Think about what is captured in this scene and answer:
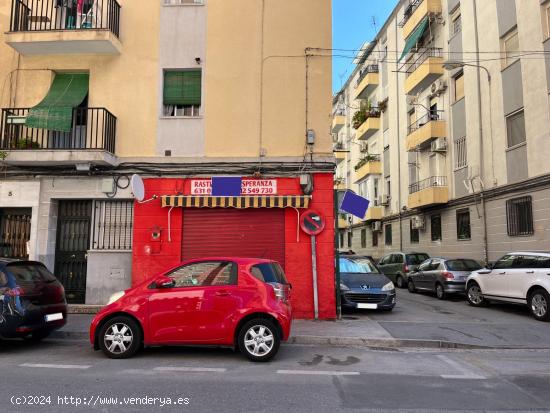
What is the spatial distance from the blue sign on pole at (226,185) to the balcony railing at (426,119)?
1476 cm

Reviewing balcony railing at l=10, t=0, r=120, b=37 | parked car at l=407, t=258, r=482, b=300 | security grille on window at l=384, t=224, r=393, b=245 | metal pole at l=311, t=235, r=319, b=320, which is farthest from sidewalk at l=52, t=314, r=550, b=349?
security grille on window at l=384, t=224, r=393, b=245

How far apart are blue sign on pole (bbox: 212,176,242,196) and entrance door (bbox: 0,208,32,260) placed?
5016 mm

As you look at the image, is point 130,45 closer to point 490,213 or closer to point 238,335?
point 238,335

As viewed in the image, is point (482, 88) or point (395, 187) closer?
point (482, 88)

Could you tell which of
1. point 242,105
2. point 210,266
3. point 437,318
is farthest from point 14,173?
point 437,318

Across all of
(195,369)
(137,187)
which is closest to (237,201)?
(137,187)

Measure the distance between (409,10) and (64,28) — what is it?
1980 cm

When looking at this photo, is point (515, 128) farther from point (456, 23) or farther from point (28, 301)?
point (28, 301)

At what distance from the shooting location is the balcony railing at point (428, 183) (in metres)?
22.1

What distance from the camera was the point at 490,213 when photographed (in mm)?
17953

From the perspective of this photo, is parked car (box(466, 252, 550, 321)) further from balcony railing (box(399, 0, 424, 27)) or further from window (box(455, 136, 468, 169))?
balcony railing (box(399, 0, 424, 27))

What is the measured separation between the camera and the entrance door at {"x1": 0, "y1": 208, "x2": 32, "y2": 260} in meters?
11.9

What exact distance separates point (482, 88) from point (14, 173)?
17159mm

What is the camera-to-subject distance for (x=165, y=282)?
7035 mm
